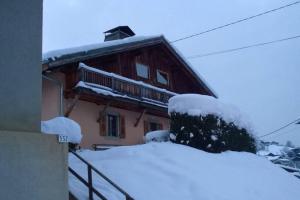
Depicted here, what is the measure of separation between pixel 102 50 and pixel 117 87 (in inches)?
69.9

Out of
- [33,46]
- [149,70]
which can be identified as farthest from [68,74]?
[33,46]

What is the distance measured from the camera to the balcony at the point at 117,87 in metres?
16.2

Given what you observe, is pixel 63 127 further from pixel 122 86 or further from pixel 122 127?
pixel 122 127

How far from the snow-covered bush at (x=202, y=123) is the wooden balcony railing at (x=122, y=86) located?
5.07 metres

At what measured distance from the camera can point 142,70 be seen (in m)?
21.8

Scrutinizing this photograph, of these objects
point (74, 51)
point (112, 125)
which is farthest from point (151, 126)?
point (74, 51)

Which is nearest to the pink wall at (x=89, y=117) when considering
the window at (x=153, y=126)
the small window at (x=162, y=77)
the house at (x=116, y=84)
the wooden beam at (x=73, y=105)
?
the house at (x=116, y=84)

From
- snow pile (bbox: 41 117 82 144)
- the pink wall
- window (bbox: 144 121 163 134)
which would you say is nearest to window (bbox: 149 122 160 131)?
window (bbox: 144 121 163 134)

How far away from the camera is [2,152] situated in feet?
13.7

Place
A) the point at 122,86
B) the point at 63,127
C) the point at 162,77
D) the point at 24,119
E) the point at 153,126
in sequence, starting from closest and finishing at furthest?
1. the point at 24,119
2. the point at 63,127
3. the point at 122,86
4. the point at 153,126
5. the point at 162,77

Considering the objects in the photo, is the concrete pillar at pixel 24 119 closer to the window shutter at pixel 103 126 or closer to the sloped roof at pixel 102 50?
the sloped roof at pixel 102 50

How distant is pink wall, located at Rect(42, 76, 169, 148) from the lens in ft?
53.4

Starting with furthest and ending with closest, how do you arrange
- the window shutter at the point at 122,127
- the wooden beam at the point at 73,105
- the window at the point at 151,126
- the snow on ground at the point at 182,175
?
the window at the point at 151,126 < the window shutter at the point at 122,127 < the wooden beam at the point at 73,105 < the snow on ground at the point at 182,175

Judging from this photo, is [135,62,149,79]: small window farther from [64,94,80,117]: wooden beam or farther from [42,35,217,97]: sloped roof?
[64,94,80,117]: wooden beam
